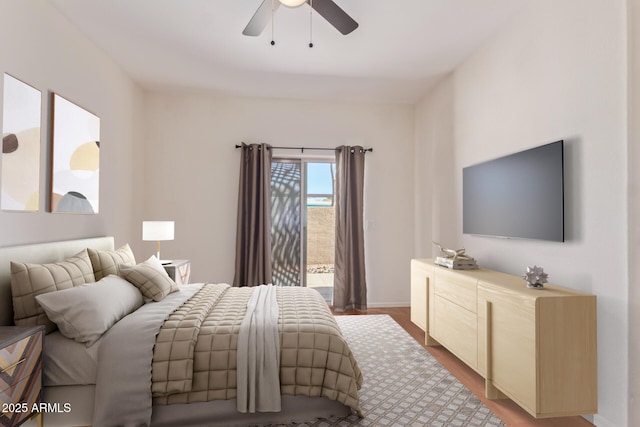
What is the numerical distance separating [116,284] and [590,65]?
325 centimetres

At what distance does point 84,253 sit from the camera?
2.60 meters

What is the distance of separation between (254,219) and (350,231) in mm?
1242

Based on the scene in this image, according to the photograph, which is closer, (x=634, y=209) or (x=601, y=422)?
(x=634, y=209)

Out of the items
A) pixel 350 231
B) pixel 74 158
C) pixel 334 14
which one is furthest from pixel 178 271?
pixel 334 14

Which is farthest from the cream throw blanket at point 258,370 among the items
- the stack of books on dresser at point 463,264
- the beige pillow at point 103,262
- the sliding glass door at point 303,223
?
the sliding glass door at point 303,223

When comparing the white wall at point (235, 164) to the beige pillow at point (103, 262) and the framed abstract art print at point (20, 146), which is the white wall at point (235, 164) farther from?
the framed abstract art print at point (20, 146)

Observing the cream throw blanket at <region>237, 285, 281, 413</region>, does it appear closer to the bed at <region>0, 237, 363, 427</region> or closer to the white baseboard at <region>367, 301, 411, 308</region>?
the bed at <region>0, 237, 363, 427</region>

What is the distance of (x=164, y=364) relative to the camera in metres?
1.90

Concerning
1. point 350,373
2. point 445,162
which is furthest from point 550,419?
point 445,162

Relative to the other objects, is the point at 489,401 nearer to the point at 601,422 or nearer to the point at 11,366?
the point at 601,422

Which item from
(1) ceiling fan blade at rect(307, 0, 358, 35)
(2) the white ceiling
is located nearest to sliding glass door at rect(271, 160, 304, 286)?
(2) the white ceiling

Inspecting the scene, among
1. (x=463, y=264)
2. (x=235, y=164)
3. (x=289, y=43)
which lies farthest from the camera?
(x=235, y=164)

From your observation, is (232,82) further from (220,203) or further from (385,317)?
(385,317)

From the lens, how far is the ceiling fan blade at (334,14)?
2.20 m
